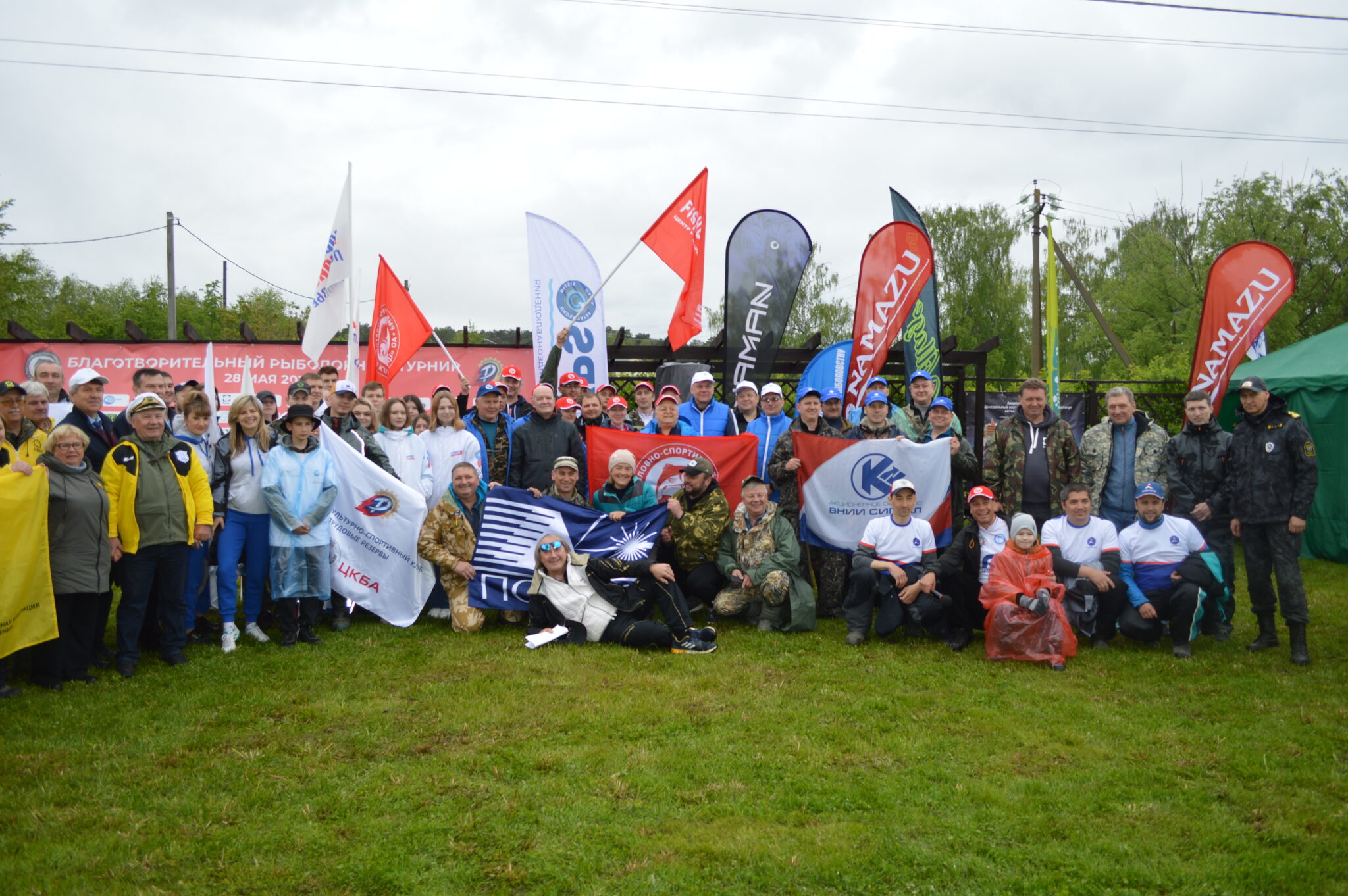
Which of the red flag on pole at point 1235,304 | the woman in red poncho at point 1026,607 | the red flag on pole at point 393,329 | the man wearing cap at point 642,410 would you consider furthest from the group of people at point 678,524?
the red flag on pole at point 393,329

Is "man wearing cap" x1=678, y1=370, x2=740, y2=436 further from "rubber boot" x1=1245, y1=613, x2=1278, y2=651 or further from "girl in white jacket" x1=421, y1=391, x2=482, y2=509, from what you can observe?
"rubber boot" x1=1245, y1=613, x2=1278, y2=651

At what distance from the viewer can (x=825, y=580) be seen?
7730 millimetres

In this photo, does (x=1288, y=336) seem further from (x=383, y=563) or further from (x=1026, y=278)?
(x=383, y=563)

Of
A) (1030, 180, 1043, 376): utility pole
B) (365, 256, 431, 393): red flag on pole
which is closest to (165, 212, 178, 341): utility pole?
(365, 256, 431, 393): red flag on pole

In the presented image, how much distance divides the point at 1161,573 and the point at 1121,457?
1142 mm

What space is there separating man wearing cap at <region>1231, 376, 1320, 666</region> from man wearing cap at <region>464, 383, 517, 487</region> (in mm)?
6172

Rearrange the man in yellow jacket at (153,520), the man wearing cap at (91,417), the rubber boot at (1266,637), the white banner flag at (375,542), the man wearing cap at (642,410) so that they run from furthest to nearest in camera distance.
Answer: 1. the man wearing cap at (642,410)
2. the white banner flag at (375,542)
3. the rubber boot at (1266,637)
4. the man wearing cap at (91,417)
5. the man in yellow jacket at (153,520)

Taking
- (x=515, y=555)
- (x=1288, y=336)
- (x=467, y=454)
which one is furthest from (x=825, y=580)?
(x=1288, y=336)

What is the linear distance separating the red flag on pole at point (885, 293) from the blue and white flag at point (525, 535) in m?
3.00

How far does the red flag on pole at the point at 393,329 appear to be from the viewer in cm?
1040

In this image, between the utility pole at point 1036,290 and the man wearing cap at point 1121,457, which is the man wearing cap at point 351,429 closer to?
the man wearing cap at point 1121,457

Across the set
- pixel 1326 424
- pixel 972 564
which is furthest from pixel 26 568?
pixel 1326 424

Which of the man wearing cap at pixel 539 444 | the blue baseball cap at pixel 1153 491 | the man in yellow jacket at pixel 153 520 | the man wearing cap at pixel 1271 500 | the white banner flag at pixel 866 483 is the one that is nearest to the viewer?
the man in yellow jacket at pixel 153 520

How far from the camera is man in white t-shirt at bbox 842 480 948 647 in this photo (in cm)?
671
